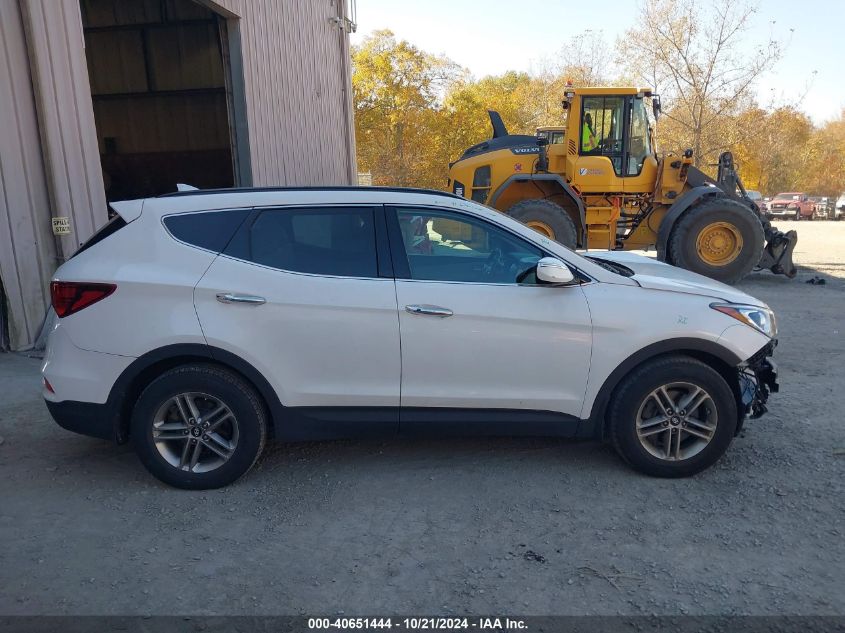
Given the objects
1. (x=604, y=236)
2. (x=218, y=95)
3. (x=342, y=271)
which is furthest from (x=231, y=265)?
(x=218, y=95)

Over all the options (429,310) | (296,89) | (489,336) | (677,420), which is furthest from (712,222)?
(296,89)

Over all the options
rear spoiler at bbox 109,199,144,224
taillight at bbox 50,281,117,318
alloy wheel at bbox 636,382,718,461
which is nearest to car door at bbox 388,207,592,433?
alloy wheel at bbox 636,382,718,461

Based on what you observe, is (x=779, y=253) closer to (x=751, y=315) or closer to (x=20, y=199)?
(x=751, y=315)

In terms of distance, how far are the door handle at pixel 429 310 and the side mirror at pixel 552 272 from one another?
0.58 meters

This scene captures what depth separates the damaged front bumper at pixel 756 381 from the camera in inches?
156

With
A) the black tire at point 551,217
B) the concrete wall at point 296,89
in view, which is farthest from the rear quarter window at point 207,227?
the black tire at point 551,217

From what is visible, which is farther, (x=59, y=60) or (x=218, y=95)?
(x=218, y=95)

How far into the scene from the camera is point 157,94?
15125mm

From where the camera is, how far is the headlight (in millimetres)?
3885

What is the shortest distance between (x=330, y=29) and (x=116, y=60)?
202 inches

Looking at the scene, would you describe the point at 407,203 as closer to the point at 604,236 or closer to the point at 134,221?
the point at 134,221

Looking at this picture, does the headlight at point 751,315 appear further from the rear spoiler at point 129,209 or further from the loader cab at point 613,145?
the loader cab at point 613,145

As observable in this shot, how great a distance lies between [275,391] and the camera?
3.83 meters

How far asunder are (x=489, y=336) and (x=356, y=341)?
2.61 ft
